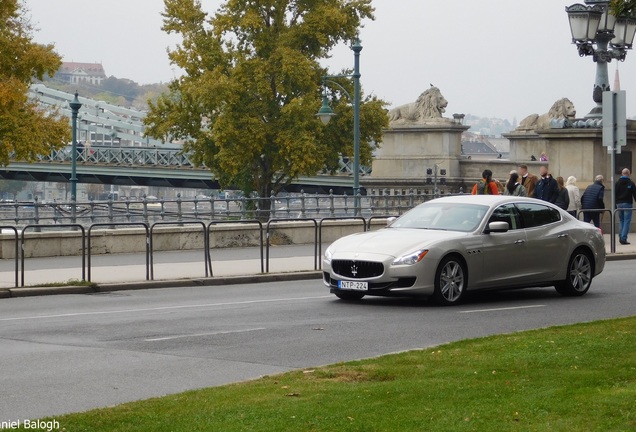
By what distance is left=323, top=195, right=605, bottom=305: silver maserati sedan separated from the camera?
55.5 feet

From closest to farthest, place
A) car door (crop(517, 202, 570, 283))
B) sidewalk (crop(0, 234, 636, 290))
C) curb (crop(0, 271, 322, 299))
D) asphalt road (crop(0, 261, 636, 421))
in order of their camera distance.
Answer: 1. asphalt road (crop(0, 261, 636, 421))
2. car door (crop(517, 202, 570, 283))
3. curb (crop(0, 271, 322, 299))
4. sidewalk (crop(0, 234, 636, 290))

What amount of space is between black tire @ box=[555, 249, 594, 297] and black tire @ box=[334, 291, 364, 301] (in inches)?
116

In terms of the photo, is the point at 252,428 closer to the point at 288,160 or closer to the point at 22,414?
the point at 22,414

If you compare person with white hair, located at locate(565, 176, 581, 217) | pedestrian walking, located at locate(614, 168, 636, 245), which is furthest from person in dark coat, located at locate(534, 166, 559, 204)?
pedestrian walking, located at locate(614, 168, 636, 245)

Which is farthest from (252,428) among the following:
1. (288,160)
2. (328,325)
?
(288,160)

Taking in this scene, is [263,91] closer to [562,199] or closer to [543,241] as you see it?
[562,199]

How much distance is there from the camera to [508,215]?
18219 mm

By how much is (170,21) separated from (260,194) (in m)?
8.25

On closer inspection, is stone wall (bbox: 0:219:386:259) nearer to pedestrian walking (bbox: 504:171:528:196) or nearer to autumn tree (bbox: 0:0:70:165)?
pedestrian walking (bbox: 504:171:528:196)

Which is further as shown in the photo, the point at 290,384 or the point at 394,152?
the point at 394,152

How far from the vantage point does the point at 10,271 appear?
2380 centimetres

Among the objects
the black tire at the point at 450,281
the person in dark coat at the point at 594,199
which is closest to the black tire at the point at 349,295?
the black tire at the point at 450,281

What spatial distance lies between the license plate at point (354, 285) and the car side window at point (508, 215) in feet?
6.86

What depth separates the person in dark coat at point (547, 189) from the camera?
2836 cm
